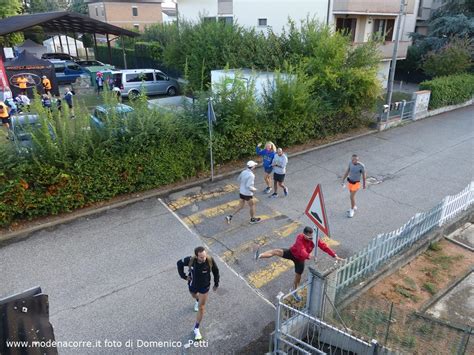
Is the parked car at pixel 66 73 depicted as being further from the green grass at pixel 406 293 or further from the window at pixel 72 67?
the green grass at pixel 406 293

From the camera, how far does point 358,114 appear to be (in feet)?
53.0

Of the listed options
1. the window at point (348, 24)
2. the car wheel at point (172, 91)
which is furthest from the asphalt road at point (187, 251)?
the car wheel at point (172, 91)

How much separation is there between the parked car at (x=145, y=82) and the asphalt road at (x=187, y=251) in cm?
1227

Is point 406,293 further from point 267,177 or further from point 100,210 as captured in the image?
point 100,210

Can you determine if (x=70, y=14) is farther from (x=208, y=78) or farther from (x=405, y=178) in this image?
(x=405, y=178)

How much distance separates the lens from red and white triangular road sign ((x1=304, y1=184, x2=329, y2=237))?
5922 mm

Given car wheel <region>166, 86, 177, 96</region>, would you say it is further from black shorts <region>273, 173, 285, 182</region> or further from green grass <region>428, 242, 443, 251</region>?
green grass <region>428, 242, 443, 251</region>

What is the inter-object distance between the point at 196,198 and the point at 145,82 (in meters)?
13.4

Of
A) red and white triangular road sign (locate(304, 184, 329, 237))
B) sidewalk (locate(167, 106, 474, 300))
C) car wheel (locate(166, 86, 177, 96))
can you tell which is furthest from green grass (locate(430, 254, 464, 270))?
car wheel (locate(166, 86, 177, 96))

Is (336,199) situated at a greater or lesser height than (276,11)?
lesser

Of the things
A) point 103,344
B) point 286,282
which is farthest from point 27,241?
point 286,282

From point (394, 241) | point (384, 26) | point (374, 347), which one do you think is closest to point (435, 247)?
point (394, 241)

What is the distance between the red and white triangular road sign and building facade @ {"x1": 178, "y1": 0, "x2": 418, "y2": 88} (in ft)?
45.6

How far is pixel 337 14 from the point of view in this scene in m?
20.5
